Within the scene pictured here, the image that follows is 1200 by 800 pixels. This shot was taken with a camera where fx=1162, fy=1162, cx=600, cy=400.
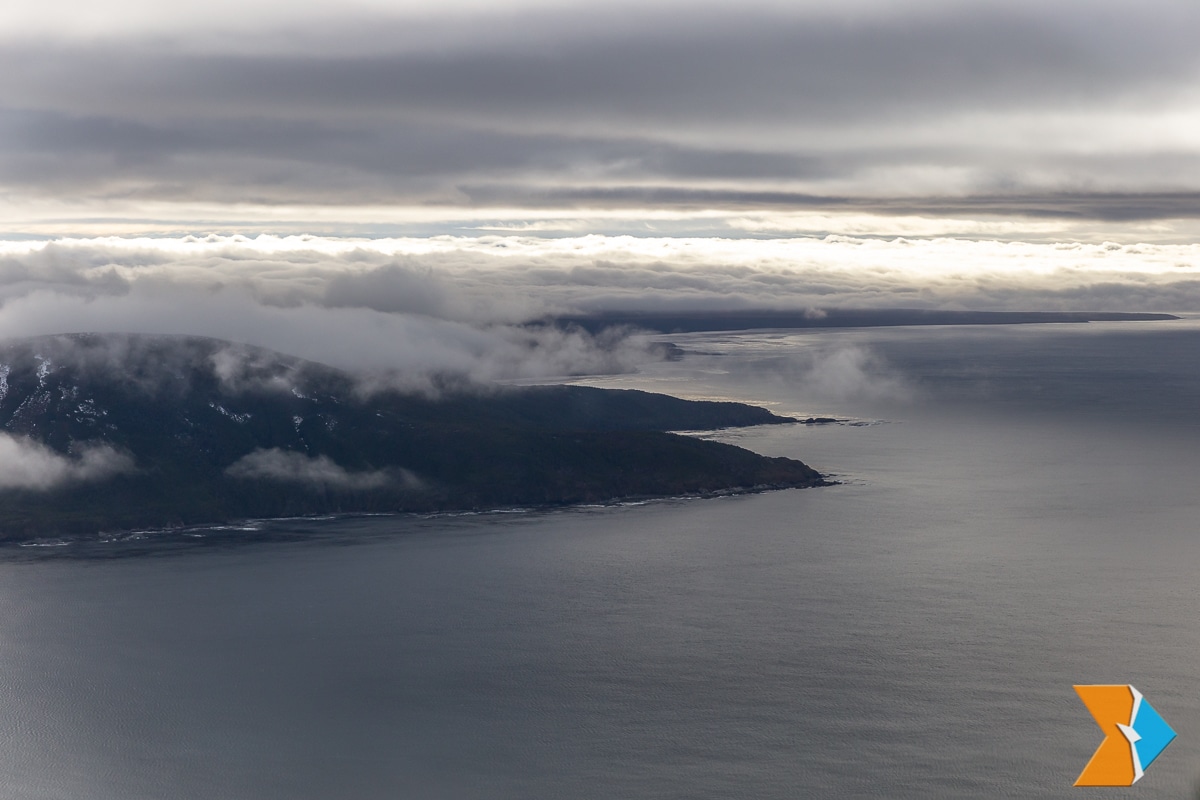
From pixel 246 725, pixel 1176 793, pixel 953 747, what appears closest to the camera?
pixel 1176 793

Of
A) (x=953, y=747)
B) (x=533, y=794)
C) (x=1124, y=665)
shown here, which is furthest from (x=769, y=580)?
(x=533, y=794)

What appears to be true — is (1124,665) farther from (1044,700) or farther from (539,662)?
(539,662)

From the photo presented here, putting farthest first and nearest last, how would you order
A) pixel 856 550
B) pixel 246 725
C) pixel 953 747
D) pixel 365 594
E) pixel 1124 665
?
pixel 856 550 → pixel 365 594 → pixel 1124 665 → pixel 246 725 → pixel 953 747

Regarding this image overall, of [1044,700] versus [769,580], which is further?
[769,580]

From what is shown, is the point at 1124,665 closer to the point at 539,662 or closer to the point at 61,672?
the point at 539,662

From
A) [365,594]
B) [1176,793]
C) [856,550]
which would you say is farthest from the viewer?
[856,550]

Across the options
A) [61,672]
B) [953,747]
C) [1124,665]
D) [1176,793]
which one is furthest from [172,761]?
[1124,665]
